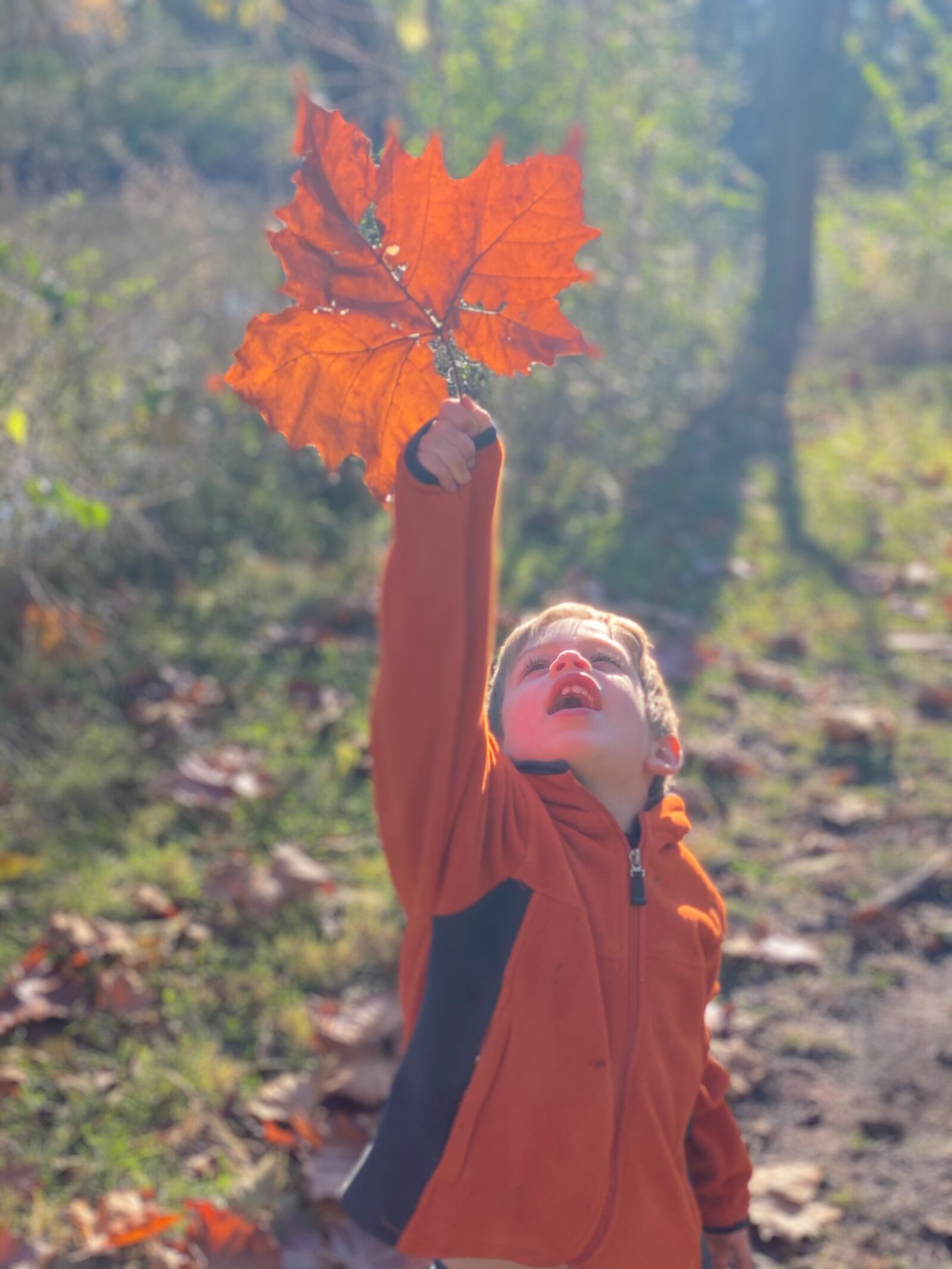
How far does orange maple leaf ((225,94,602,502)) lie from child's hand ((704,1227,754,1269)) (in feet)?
4.11

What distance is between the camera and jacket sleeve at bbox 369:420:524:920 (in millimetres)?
1263

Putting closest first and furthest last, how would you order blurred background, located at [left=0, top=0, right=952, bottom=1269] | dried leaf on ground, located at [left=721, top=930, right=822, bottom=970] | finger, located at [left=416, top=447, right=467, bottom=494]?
finger, located at [left=416, top=447, right=467, bottom=494]
blurred background, located at [left=0, top=0, right=952, bottom=1269]
dried leaf on ground, located at [left=721, top=930, right=822, bottom=970]

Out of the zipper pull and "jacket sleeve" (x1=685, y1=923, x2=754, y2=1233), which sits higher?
the zipper pull

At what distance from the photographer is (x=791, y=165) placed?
11.1m

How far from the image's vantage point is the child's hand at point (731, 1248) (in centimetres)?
182

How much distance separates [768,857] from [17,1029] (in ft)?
7.17

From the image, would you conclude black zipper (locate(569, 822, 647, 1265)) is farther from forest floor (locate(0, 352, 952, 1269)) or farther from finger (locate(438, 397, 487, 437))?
forest floor (locate(0, 352, 952, 1269))

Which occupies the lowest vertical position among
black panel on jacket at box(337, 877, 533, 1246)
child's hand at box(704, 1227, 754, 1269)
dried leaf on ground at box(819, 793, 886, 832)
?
child's hand at box(704, 1227, 754, 1269)

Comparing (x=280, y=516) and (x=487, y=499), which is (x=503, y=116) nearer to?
(x=280, y=516)

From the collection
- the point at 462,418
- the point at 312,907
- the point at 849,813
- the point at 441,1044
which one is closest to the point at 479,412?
the point at 462,418

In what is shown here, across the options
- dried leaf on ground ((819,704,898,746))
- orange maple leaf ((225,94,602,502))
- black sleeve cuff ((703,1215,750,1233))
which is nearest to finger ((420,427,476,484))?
orange maple leaf ((225,94,602,502))

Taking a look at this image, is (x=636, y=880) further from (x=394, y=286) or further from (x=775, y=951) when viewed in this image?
(x=775, y=951)

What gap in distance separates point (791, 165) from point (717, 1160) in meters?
11.0

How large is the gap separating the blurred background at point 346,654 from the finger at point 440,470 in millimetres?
238
